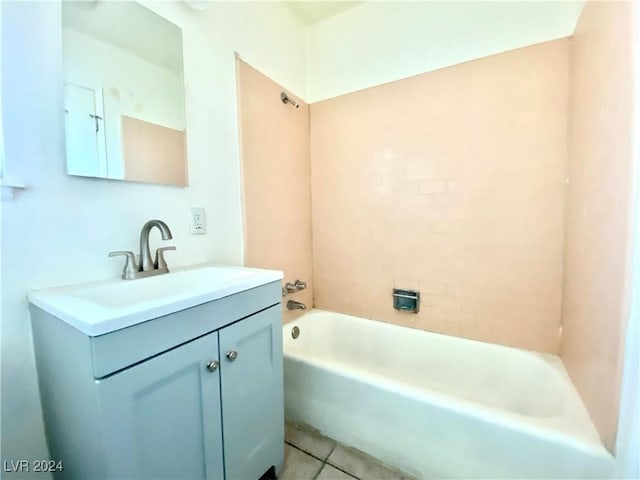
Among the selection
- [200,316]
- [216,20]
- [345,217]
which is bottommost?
[200,316]

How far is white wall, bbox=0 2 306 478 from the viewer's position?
792 millimetres

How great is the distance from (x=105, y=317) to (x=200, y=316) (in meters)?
0.24

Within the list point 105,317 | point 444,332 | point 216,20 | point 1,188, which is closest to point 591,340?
point 444,332

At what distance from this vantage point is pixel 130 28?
1.08 metres

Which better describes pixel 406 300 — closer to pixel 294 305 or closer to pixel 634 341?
pixel 294 305

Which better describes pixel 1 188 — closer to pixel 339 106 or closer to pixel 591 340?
pixel 339 106

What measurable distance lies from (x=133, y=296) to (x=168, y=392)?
395 mm

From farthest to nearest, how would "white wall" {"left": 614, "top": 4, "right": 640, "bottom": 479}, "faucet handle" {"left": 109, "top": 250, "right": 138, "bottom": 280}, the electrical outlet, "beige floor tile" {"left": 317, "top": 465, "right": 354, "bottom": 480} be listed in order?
1. the electrical outlet
2. "beige floor tile" {"left": 317, "top": 465, "right": 354, "bottom": 480}
3. "faucet handle" {"left": 109, "top": 250, "right": 138, "bottom": 280}
4. "white wall" {"left": 614, "top": 4, "right": 640, "bottom": 479}

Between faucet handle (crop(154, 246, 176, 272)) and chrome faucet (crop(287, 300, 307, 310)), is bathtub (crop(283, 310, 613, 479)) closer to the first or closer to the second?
chrome faucet (crop(287, 300, 307, 310))

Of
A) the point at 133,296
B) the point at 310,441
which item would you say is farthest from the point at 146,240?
the point at 310,441

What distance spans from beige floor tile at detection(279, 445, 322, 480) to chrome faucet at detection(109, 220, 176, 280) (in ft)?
3.32

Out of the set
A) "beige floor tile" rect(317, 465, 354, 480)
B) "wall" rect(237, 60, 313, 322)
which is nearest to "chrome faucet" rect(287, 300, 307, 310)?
"wall" rect(237, 60, 313, 322)

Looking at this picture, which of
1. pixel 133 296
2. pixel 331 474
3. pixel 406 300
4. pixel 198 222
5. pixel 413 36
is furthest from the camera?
pixel 406 300

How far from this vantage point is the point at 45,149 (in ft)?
2.80
